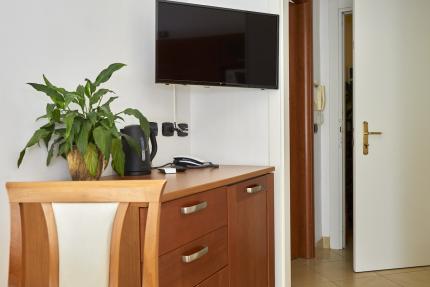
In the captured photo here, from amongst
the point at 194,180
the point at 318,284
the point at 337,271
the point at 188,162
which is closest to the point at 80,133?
the point at 194,180

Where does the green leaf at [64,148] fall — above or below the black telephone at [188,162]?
above

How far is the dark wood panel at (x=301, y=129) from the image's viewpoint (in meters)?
3.57

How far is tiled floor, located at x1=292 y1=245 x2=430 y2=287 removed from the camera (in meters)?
3.02

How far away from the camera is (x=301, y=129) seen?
11.8ft

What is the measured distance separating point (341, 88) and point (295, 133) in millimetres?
661

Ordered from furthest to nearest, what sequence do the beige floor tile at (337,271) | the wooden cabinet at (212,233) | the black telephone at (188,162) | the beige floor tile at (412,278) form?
the beige floor tile at (337,271), the beige floor tile at (412,278), the black telephone at (188,162), the wooden cabinet at (212,233)

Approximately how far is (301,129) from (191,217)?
223 cm

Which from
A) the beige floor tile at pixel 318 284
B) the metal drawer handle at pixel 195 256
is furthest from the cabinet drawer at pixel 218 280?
the beige floor tile at pixel 318 284

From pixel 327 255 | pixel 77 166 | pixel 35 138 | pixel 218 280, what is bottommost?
pixel 327 255

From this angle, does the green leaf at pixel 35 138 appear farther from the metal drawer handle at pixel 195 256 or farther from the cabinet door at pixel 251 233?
the cabinet door at pixel 251 233

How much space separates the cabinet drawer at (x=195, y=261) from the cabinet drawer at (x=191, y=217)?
3 centimetres

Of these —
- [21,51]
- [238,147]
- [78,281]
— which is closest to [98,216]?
[78,281]

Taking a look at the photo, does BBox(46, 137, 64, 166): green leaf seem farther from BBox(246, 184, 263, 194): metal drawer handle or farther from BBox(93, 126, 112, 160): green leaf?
BBox(246, 184, 263, 194): metal drawer handle

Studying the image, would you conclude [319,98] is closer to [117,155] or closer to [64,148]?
[117,155]
